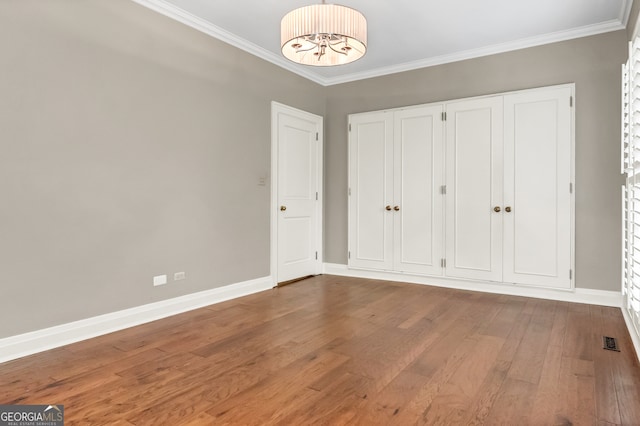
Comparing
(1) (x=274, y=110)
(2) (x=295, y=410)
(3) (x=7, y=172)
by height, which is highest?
Answer: (1) (x=274, y=110)

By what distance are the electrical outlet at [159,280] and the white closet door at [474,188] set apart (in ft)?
10.7

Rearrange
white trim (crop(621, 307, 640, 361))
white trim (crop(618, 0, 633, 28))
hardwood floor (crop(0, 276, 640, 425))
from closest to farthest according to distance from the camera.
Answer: hardwood floor (crop(0, 276, 640, 425))
white trim (crop(621, 307, 640, 361))
white trim (crop(618, 0, 633, 28))

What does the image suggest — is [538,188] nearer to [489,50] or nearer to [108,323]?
[489,50]

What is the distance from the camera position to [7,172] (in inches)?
105

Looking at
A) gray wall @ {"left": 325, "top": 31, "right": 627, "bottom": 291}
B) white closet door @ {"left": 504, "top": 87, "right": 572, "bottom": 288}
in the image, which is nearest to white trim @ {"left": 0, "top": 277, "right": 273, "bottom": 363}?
white closet door @ {"left": 504, "top": 87, "right": 572, "bottom": 288}

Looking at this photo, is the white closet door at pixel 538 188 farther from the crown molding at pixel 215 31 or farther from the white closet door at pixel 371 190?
the crown molding at pixel 215 31

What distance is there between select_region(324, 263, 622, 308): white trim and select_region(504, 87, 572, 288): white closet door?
0.10 metres

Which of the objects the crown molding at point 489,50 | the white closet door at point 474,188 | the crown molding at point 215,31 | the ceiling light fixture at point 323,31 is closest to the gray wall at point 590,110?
the crown molding at point 489,50

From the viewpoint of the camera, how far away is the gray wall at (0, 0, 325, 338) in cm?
274

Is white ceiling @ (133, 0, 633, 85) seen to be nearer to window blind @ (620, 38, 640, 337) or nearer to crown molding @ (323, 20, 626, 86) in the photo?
crown molding @ (323, 20, 626, 86)

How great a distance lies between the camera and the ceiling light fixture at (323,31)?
2613mm

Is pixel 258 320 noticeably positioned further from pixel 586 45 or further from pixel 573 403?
pixel 586 45

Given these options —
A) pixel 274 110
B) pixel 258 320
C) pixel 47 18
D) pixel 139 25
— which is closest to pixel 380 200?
pixel 274 110

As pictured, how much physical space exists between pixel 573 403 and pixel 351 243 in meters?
3.73
